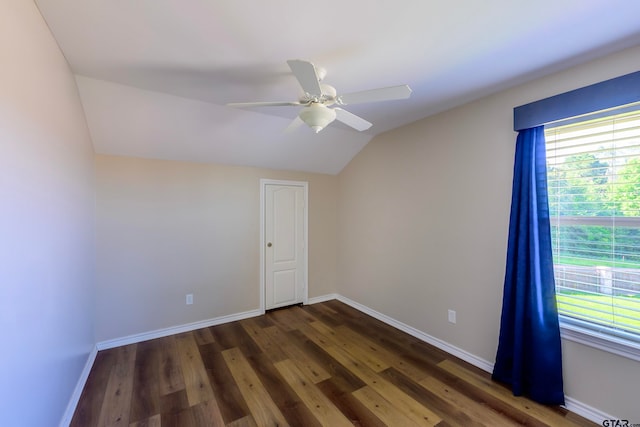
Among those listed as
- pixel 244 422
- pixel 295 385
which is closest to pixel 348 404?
pixel 295 385

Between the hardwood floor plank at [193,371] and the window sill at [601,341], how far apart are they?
277 centimetres

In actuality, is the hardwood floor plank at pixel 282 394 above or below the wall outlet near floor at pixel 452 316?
below

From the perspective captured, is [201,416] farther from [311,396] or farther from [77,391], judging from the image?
[77,391]

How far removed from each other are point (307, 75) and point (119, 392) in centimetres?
281

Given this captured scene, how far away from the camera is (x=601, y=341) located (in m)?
1.82

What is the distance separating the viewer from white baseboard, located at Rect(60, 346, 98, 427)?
6.01ft

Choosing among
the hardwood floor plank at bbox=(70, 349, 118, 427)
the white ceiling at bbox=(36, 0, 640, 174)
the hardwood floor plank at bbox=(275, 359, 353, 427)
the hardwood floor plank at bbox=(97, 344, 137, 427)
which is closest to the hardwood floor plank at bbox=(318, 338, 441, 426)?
the hardwood floor plank at bbox=(275, 359, 353, 427)


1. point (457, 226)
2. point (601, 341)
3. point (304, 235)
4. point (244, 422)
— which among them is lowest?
point (244, 422)

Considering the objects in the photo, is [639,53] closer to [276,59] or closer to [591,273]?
[591,273]

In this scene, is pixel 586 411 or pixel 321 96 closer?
pixel 321 96

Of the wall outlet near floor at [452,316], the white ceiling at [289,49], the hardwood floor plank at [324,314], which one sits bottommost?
the hardwood floor plank at [324,314]

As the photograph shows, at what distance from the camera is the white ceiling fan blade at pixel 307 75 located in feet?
4.30

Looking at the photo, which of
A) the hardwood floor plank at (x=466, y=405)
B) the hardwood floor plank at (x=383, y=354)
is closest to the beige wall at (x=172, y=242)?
the hardwood floor plank at (x=383, y=354)

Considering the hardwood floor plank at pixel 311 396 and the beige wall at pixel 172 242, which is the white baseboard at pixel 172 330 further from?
the hardwood floor plank at pixel 311 396
